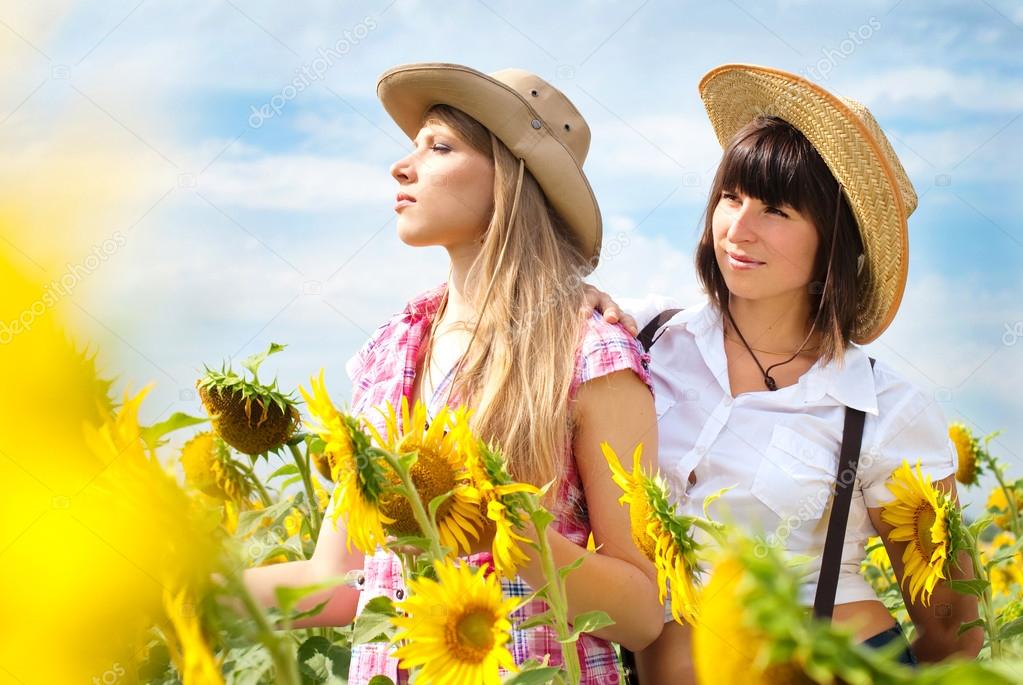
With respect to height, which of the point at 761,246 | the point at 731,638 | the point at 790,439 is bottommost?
the point at 731,638

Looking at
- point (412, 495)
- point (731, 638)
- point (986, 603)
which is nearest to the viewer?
point (731, 638)

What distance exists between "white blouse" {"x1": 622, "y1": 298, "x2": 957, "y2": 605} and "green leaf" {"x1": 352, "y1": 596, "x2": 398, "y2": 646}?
2.61 ft

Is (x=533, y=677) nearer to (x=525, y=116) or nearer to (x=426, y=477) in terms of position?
(x=426, y=477)

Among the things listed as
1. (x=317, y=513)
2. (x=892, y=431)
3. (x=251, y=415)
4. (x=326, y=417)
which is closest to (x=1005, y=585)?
(x=892, y=431)

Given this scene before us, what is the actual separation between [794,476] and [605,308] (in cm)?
41

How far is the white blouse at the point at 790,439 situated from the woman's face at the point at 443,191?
432 mm

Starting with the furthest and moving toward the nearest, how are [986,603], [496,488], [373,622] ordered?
[986,603]
[373,622]
[496,488]

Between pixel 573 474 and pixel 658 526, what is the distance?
0.68m

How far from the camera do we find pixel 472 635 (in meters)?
0.75

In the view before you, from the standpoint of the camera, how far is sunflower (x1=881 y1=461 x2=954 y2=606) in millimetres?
1387

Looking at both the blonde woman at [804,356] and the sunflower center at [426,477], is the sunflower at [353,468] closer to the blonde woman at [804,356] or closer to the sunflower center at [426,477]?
the sunflower center at [426,477]

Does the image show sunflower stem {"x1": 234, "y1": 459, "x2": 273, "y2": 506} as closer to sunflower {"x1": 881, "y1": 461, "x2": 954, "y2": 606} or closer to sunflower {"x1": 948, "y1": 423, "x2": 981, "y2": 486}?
sunflower {"x1": 881, "y1": 461, "x2": 954, "y2": 606}

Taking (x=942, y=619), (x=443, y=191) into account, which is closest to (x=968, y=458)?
(x=942, y=619)

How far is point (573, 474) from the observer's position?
157 cm
